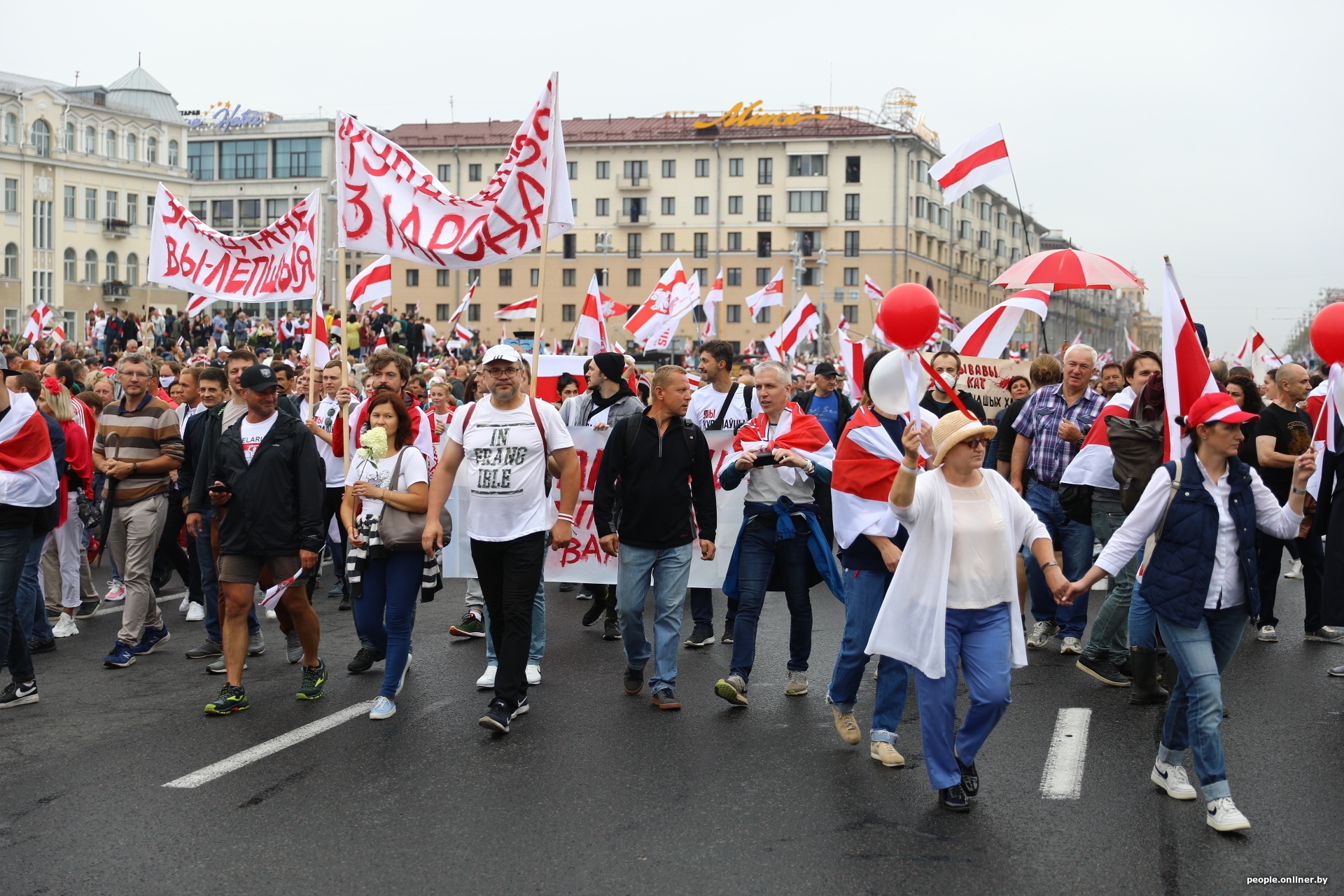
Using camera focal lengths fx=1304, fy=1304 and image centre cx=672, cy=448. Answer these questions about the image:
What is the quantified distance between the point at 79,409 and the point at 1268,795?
8235 millimetres

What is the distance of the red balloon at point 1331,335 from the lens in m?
6.38

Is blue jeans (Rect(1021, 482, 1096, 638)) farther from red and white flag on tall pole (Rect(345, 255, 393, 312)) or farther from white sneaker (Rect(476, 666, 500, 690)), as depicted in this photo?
red and white flag on tall pole (Rect(345, 255, 393, 312))

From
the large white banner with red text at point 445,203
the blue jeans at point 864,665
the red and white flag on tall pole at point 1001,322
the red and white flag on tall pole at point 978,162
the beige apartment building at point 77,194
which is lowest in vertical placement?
the blue jeans at point 864,665

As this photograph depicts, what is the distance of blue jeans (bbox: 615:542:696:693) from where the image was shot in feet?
23.8

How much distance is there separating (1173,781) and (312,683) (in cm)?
463

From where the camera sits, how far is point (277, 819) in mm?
5363

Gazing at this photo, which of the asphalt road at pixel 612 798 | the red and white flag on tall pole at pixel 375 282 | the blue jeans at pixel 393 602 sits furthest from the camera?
the red and white flag on tall pole at pixel 375 282

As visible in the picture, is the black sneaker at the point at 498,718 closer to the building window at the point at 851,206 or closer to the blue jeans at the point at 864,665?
the blue jeans at the point at 864,665

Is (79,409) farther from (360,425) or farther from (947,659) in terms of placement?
(947,659)

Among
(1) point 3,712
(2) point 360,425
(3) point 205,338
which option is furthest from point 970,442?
(3) point 205,338

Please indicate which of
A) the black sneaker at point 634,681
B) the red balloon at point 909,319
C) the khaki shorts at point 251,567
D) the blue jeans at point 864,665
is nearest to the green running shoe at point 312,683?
the khaki shorts at point 251,567

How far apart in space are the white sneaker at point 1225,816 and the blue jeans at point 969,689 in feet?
2.90

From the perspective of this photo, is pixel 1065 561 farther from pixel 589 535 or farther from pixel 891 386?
pixel 891 386

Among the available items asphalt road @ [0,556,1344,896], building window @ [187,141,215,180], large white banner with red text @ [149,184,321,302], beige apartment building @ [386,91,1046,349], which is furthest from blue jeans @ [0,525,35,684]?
building window @ [187,141,215,180]
